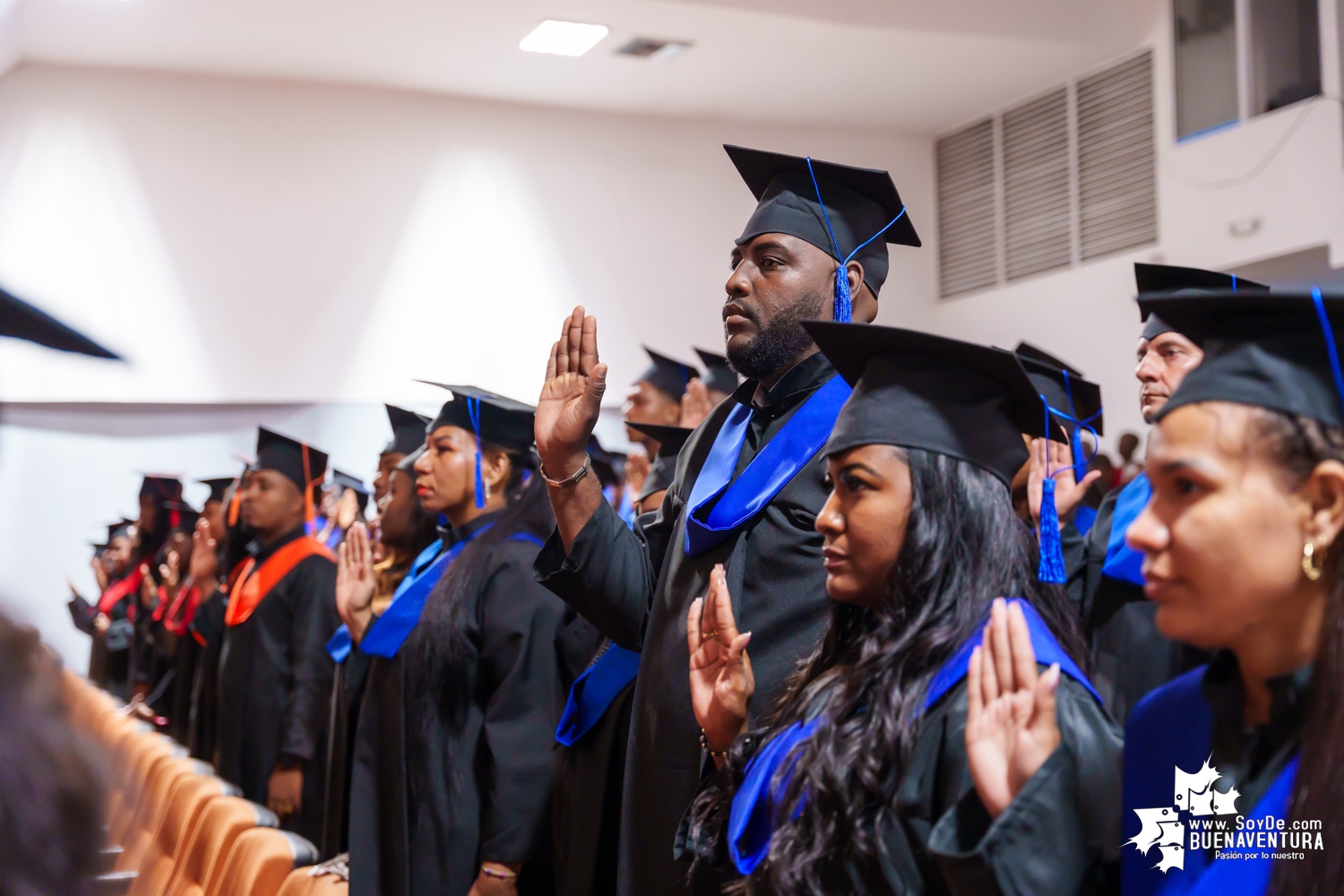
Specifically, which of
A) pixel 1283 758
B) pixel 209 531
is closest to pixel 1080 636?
pixel 1283 758

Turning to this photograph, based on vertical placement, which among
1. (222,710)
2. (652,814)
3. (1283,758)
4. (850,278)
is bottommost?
(222,710)

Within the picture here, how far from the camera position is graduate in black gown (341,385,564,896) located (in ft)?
11.2

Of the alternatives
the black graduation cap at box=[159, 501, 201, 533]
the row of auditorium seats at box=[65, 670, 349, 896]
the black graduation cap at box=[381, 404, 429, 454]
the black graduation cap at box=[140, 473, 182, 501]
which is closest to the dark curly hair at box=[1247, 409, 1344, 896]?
the row of auditorium seats at box=[65, 670, 349, 896]

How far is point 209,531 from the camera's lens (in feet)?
23.8

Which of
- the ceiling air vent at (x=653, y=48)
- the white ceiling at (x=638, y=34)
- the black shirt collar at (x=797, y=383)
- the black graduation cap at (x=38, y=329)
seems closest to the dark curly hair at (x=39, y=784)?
the black graduation cap at (x=38, y=329)

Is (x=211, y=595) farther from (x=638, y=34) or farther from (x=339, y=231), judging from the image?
(x=638, y=34)

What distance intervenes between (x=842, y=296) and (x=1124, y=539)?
1.04m

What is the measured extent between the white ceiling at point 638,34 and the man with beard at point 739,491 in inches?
238

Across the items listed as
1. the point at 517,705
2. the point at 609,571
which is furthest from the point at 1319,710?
the point at 517,705

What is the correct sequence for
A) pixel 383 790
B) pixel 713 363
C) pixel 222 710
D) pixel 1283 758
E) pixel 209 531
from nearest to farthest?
1. pixel 1283 758
2. pixel 383 790
3. pixel 713 363
4. pixel 222 710
5. pixel 209 531

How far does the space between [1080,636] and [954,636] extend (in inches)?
9.5

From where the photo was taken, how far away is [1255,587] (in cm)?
127

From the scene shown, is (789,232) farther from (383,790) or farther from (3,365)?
(3,365)

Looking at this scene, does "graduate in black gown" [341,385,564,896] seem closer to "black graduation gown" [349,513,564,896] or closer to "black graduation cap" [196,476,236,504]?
"black graduation gown" [349,513,564,896]
